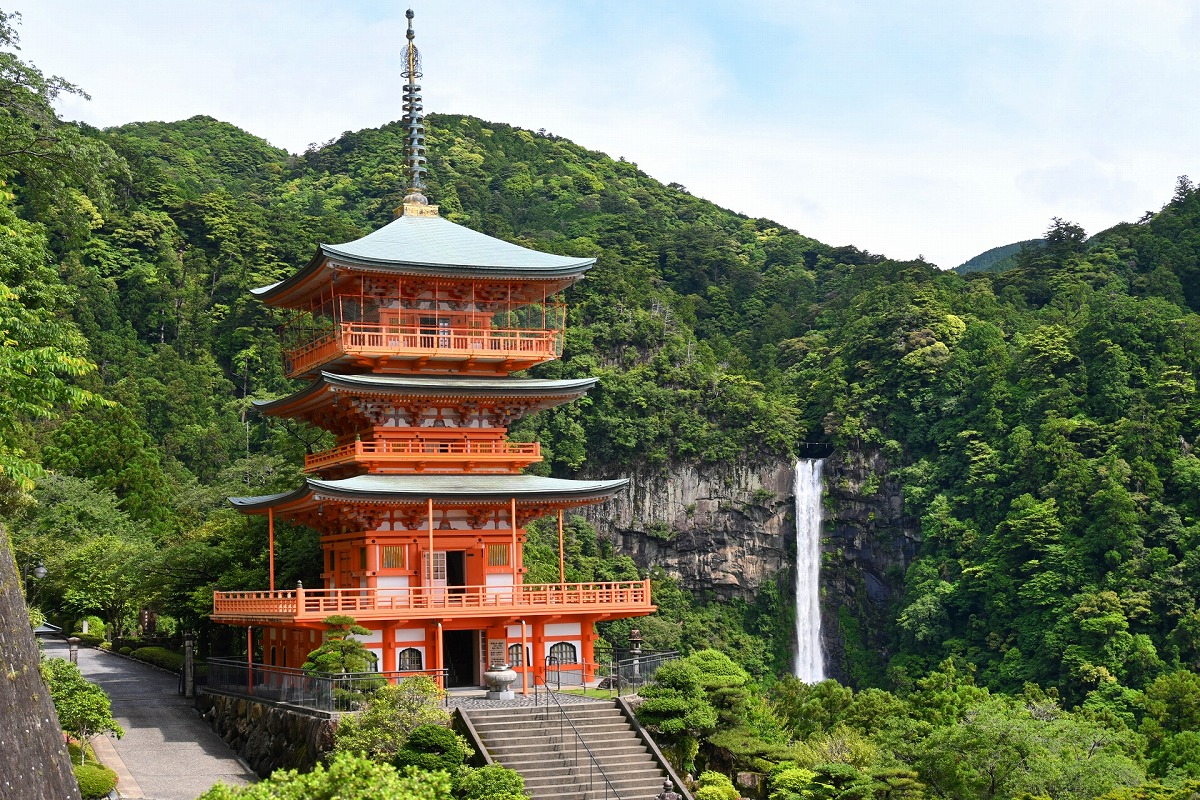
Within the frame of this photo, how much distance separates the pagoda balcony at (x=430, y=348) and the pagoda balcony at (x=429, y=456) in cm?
178

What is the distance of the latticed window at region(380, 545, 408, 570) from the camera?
31.6 meters

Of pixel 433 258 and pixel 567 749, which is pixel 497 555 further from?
pixel 567 749

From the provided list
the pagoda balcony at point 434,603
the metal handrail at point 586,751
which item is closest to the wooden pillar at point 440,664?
the pagoda balcony at point 434,603

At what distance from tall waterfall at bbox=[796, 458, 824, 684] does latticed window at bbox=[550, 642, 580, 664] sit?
34.7m

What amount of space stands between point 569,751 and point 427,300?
12.2 meters

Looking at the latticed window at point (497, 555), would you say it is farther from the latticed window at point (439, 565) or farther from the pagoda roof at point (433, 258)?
the pagoda roof at point (433, 258)

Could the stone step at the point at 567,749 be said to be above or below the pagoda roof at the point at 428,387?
below

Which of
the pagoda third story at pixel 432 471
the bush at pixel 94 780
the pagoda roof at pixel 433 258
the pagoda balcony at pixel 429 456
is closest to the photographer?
the bush at pixel 94 780

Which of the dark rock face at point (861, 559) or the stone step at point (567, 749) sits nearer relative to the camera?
the stone step at point (567, 749)

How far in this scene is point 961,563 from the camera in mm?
61375

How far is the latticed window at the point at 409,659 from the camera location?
3028 cm

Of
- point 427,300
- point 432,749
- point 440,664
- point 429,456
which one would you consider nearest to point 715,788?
point 432,749

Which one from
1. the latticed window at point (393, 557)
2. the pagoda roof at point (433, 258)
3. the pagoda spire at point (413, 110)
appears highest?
the pagoda spire at point (413, 110)

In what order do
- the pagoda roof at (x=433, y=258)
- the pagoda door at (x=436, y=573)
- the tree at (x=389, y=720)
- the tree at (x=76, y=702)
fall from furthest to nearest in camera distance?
the pagoda roof at (x=433, y=258)
the pagoda door at (x=436, y=573)
the tree at (x=76, y=702)
the tree at (x=389, y=720)
